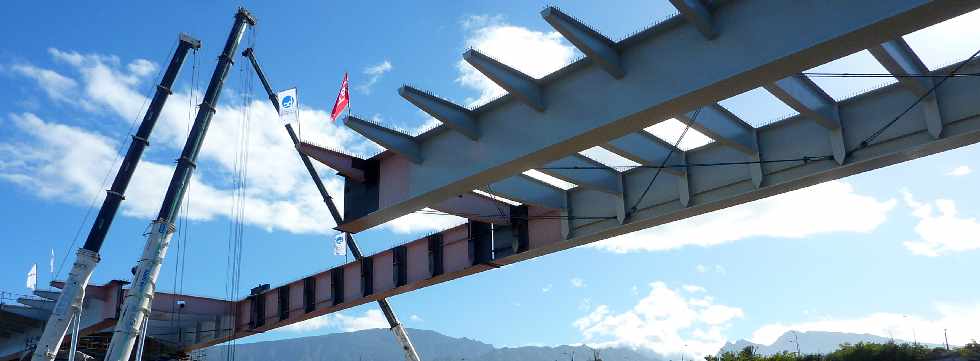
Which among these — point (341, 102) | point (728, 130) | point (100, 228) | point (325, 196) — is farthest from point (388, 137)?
point (325, 196)

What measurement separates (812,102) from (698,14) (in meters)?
3.89

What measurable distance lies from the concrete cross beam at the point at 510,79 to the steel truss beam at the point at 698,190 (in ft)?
12.3

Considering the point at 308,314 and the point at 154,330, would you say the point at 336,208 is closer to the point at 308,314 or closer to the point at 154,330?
the point at 154,330

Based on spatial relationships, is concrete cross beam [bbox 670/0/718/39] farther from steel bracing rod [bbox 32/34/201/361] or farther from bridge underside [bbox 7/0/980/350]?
steel bracing rod [bbox 32/34/201/361]

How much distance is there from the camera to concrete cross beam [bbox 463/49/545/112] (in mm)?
11414

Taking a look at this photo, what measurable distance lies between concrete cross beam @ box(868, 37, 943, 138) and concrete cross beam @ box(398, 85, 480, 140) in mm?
6274

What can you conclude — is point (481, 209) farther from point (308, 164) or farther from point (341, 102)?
point (308, 164)

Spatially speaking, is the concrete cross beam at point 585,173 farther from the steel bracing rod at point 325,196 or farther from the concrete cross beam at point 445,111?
the steel bracing rod at point 325,196

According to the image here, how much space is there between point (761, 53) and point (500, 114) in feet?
15.7

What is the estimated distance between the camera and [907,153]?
41.9 ft

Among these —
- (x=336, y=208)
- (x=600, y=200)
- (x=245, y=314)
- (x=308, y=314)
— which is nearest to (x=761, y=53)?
(x=600, y=200)

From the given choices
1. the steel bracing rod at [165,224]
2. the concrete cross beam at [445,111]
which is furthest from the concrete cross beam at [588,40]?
the steel bracing rod at [165,224]

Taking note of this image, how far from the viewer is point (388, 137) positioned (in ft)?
46.9

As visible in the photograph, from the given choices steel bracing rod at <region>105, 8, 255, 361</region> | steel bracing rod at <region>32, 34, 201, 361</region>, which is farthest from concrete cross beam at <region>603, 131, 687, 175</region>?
steel bracing rod at <region>32, 34, 201, 361</region>
